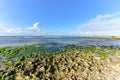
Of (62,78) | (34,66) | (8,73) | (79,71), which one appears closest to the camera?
(62,78)

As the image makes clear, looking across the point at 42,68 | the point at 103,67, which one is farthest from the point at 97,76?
the point at 42,68

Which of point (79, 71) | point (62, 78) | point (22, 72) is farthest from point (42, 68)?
point (79, 71)

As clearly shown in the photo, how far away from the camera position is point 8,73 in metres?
9.87

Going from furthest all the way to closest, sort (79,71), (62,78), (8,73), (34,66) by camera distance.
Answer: (34,66), (79,71), (8,73), (62,78)

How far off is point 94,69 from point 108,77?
182 cm

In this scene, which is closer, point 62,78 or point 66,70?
point 62,78

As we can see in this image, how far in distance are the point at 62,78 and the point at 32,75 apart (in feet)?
8.75

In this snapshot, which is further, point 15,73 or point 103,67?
point 103,67

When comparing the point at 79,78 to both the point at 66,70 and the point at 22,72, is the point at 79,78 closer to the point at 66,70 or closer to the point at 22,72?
the point at 66,70

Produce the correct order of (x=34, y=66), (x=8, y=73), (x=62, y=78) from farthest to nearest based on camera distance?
(x=34, y=66), (x=8, y=73), (x=62, y=78)

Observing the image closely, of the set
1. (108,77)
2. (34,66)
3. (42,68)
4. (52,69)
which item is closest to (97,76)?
(108,77)

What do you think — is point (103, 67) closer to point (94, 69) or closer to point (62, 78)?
point (94, 69)

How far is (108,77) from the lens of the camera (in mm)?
9570

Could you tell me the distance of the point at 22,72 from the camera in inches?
393
